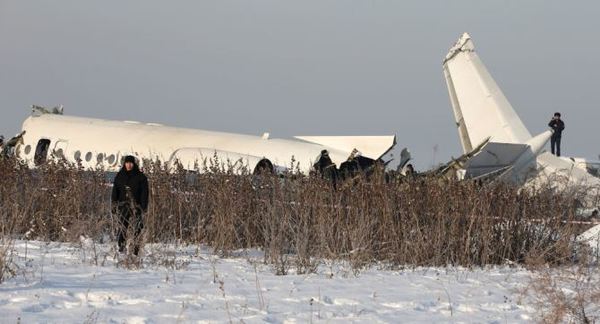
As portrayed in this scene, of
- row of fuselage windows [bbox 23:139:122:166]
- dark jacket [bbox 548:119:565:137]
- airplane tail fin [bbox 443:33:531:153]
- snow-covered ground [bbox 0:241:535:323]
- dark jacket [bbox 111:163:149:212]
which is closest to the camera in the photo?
snow-covered ground [bbox 0:241:535:323]

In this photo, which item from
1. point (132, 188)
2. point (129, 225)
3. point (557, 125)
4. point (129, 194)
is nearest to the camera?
point (129, 225)

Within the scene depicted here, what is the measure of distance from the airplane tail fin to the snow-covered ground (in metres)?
16.7

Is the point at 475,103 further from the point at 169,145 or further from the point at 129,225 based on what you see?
the point at 129,225

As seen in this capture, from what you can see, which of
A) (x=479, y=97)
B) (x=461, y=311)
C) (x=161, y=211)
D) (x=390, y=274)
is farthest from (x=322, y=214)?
(x=479, y=97)

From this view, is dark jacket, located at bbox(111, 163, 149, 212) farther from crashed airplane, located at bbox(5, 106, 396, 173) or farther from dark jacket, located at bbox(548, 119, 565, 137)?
dark jacket, located at bbox(548, 119, 565, 137)

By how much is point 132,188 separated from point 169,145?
13862 mm

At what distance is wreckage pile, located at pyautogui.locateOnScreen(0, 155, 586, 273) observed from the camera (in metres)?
14.8

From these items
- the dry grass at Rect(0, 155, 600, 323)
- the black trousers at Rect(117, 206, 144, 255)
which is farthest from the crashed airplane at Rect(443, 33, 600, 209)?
the black trousers at Rect(117, 206, 144, 255)

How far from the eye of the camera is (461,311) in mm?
10258

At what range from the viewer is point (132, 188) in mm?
14352

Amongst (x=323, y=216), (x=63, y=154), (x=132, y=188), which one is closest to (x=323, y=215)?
(x=323, y=216)

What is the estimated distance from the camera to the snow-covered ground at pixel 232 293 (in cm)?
922

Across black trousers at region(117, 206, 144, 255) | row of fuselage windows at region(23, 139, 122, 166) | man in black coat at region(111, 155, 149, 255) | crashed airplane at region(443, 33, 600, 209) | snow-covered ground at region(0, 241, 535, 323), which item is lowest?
snow-covered ground at region(0, 241, 535, 323)

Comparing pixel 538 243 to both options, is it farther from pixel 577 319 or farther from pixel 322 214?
pixel 577 319
